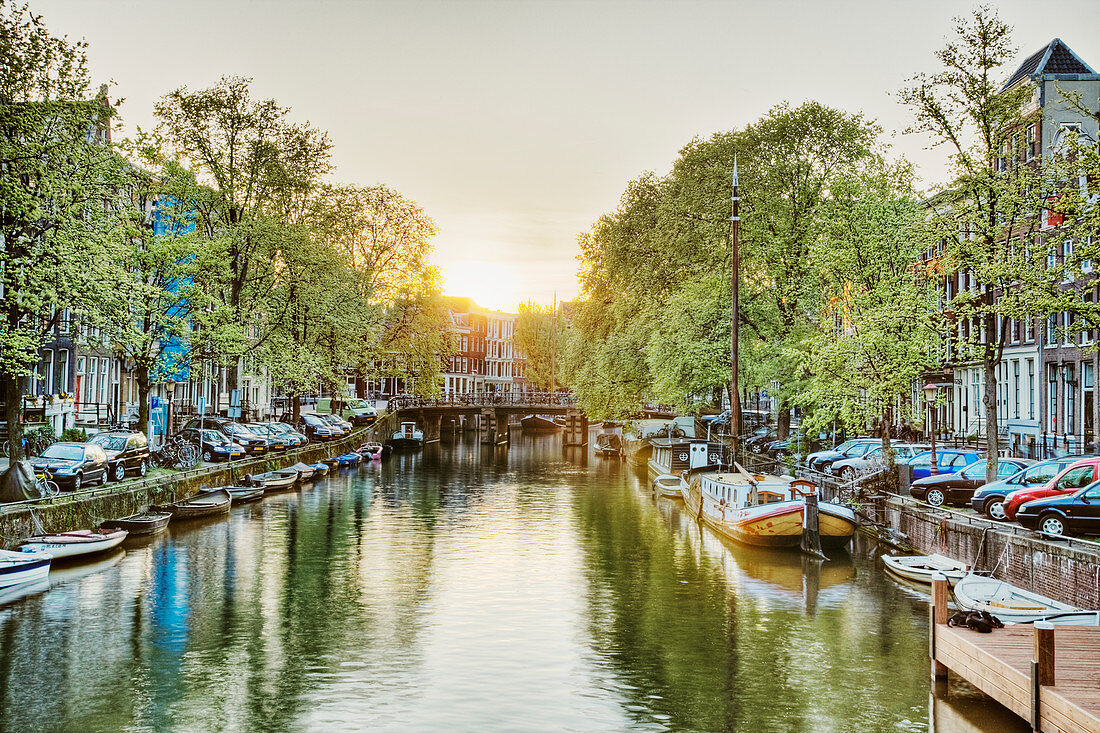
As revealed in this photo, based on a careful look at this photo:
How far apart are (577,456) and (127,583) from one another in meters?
66.4

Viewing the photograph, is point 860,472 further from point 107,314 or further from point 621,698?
point 107,314

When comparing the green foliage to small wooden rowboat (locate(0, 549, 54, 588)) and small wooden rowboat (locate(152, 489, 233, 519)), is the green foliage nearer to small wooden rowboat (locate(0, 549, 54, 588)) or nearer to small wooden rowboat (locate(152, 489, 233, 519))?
small wooden rowboat (locate(152, 489, 233, 519))

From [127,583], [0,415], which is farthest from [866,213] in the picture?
[0,415]

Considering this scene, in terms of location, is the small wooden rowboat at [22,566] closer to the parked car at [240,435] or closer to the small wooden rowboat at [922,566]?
the small wooden rowboat at [922,566]

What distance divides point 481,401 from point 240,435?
2539 inches

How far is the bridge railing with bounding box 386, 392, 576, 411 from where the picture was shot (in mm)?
111050

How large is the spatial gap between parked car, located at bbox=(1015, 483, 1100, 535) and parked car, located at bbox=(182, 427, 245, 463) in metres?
41.6

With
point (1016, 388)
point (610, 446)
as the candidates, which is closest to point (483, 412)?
point (610, 446)

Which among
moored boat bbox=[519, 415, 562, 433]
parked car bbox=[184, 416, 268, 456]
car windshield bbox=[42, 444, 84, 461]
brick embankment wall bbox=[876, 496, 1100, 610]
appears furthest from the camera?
moored boat bbox=[519, 415, 562, 433]

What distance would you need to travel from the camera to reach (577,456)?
94188 mm

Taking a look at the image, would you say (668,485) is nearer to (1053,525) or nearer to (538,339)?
(1053,525)

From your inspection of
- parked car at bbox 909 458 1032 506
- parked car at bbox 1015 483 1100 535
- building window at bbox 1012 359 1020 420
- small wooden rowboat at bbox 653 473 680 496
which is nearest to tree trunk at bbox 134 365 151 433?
small wooden rowboat at bbox 653 473 680 496

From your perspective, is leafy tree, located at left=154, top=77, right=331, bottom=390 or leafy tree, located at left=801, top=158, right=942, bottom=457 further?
leafy tree, located at left=154, top=77, right=331, bottom=390

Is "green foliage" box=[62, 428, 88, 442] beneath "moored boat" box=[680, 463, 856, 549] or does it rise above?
above
